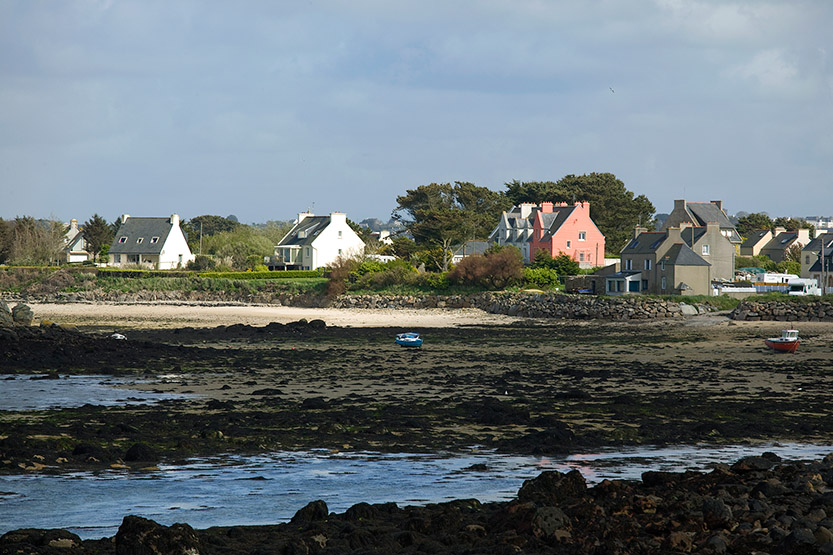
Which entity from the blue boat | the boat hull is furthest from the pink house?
the boat hull

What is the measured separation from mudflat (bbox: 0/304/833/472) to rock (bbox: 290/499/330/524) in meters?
4.12

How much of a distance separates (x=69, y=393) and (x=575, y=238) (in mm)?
60676

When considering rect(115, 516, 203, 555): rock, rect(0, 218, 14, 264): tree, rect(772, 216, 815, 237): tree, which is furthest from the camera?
rect(772, 216, 815, 237): tree

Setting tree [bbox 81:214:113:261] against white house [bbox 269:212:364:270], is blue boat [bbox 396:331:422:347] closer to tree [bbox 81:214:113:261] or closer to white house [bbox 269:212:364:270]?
white house [bbox 269:212:364:270]

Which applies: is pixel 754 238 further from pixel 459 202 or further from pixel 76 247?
pixel 76 247

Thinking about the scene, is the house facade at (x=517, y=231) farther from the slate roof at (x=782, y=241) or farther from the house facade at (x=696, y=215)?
the slate roof at (x=782, y=241)

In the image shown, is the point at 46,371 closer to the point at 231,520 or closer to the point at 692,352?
the point at 231,520

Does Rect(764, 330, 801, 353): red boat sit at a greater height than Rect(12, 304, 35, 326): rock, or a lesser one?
lesser

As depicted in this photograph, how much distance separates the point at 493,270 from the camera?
61250 mm

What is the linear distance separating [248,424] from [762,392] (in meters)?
12.0

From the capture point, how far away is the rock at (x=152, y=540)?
765 cm

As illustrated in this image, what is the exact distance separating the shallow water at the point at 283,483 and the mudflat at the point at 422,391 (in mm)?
755

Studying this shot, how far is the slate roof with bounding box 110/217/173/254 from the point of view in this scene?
86.8m

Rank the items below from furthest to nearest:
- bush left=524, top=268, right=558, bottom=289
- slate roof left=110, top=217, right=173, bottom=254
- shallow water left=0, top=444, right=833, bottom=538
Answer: slate roof left=110, top=217, right=173, bottom=254, bush left=524, top=268, right=558, bottom=289, shallow water left=0, top=444, right=833, bottom=538
